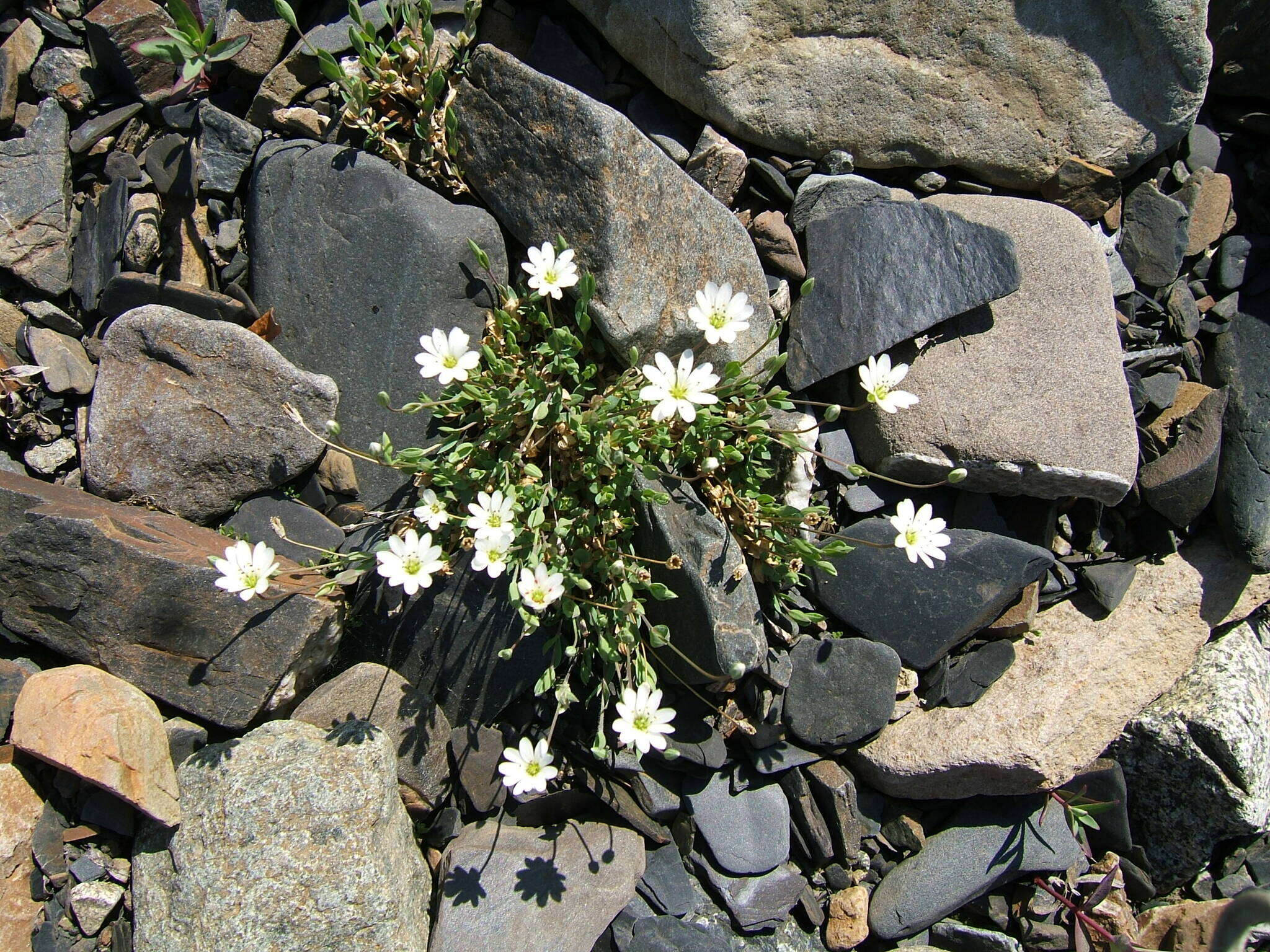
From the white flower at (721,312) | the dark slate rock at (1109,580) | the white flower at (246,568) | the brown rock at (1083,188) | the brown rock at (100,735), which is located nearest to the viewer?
the white flower at (246,568)

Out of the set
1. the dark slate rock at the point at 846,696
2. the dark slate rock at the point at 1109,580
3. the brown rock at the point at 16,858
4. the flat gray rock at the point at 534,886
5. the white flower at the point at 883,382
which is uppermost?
the white flower at the point at 883,382

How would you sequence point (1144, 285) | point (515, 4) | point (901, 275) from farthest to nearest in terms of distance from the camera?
point (1144, 285), point (515, 4), point (901, 275)

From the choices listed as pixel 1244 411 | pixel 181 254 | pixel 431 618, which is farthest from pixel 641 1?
pixel 1244 411

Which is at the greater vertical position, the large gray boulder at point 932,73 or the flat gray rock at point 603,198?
the large gray boulder at point 932,73

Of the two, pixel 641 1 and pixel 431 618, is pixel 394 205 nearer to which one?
pixel 641 1

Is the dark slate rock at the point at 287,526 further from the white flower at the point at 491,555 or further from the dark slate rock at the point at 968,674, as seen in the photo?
the dark slate rock at the point at 968,674

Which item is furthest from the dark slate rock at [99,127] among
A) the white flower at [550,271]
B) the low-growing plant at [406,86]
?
the white flower at [550,271]
